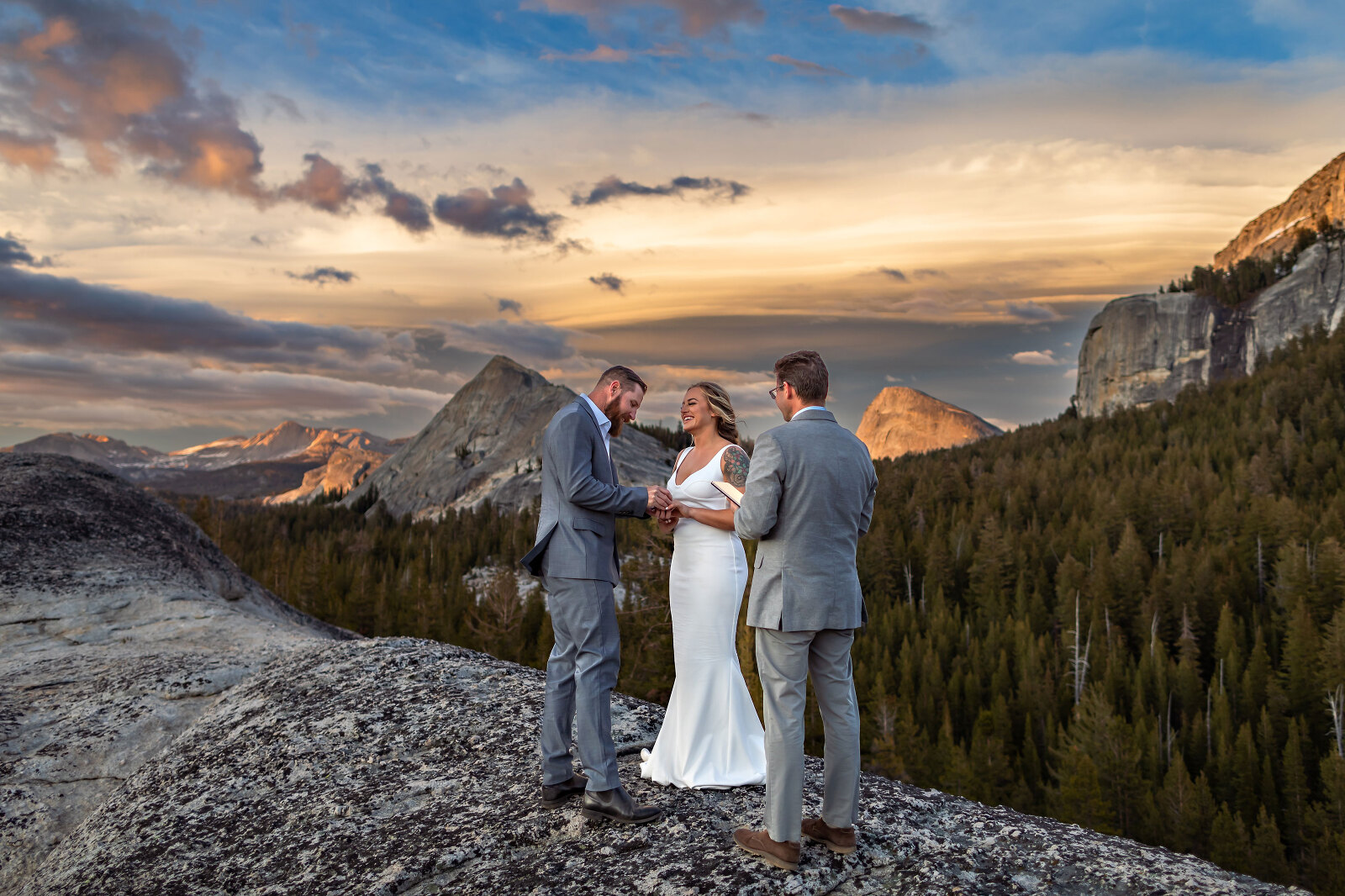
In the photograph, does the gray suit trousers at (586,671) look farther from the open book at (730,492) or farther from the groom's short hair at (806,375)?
the groom's short hair at (806,375)

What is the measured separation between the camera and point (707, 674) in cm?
712

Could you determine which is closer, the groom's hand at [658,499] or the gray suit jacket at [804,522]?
the gray suit jacket at [804,522]

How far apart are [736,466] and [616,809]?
9.49 feet

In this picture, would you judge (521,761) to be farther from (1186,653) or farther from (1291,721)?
(1186,653)

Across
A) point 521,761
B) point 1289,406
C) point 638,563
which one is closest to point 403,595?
point 638,563

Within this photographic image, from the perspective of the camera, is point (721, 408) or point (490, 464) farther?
point (490, 464)

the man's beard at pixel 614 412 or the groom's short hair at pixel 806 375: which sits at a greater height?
the groom's short hair at pixel 806 375

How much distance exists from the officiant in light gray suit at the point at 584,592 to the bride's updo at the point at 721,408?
916 millimetres

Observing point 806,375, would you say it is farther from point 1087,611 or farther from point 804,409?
point 1087,611

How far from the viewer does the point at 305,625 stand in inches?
758

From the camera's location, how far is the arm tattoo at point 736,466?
6980 millimetres

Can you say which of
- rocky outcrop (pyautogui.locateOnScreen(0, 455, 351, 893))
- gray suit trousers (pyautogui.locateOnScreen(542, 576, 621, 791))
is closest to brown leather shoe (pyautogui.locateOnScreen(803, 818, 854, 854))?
gray suit trousers (pyautogui.locateOnScreen(542, 576, 621, 791))

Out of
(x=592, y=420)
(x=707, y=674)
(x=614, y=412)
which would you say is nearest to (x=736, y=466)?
(x=614, y=412)

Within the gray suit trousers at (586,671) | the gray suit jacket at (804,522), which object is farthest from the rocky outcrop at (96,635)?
the gray suit jacket at (804,522)
